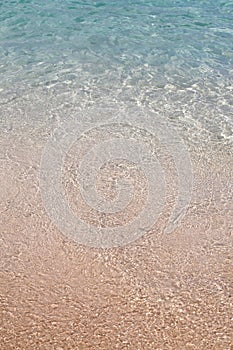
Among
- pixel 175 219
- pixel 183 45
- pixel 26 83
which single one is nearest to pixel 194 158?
pixel 175 219

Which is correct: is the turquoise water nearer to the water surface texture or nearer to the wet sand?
the water surface texture

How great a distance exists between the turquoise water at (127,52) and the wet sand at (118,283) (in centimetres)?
212

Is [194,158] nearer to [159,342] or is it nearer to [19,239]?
[19,239]

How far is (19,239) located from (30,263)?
0.35 meters

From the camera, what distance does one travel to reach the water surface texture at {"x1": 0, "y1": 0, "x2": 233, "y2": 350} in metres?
3.65

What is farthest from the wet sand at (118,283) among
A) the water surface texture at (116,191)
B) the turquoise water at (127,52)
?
the turquoise water at (127,52)

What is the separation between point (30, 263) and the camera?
165 inches

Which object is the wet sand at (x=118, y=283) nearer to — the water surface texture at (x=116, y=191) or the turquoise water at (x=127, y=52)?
the water surface texture at (x=116, y=191)

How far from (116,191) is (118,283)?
1.35m

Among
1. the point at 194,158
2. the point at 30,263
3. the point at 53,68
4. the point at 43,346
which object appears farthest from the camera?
the point at 53,68

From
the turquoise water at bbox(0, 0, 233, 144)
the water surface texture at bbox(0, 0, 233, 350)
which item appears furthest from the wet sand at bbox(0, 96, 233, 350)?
the turquoise water at bbox(0, 0, 233, 144)

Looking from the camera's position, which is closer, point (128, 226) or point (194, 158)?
point (128, 226)

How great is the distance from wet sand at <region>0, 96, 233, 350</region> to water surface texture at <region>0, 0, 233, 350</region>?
0.03ft

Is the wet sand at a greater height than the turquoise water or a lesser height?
lesser
